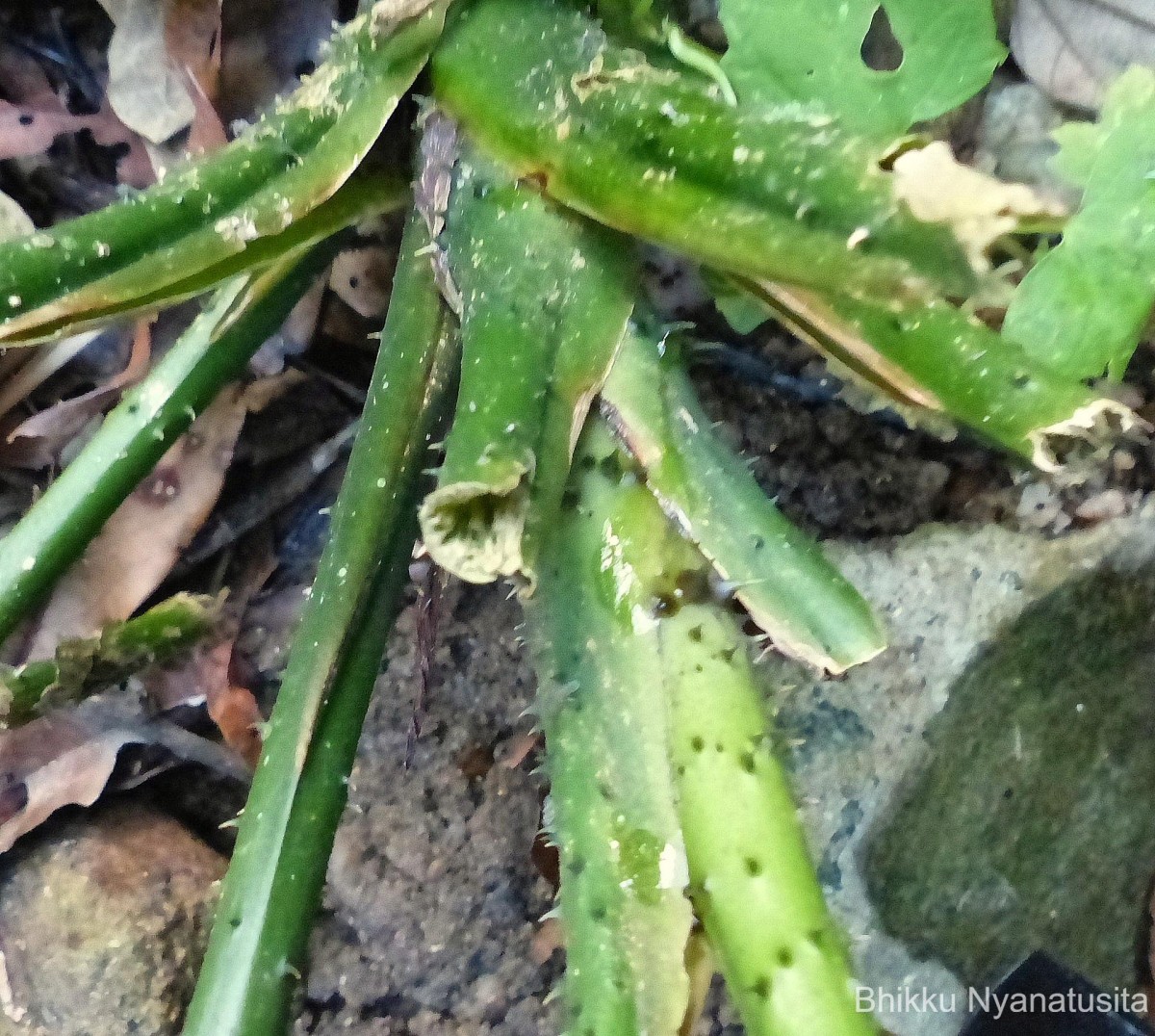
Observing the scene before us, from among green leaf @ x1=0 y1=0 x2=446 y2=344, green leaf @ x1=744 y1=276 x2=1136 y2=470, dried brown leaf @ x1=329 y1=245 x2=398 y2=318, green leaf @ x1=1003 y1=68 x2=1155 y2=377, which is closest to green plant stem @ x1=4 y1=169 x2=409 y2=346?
green leaf @ x1=0 y1=0 x2=446 y2=344

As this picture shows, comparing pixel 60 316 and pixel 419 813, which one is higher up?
pixel 60 316

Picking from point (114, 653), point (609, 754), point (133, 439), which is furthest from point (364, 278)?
point (609, 754)

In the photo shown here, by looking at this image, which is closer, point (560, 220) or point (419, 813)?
point (560, 220)

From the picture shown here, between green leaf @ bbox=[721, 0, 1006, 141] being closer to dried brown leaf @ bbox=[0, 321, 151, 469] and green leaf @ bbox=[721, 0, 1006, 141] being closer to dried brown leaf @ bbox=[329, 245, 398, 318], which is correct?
dried brown leaf @ bbox=[329, 245, 398, 318]

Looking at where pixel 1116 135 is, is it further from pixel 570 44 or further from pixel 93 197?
pixel 93 197

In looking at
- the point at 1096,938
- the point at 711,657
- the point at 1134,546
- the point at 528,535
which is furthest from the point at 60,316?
the point at 1096,938

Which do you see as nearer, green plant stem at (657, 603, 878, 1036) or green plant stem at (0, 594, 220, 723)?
green plant stem at (657, 603, 878, 1036)

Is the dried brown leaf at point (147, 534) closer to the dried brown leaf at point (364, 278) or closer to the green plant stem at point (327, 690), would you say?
the dried brown leaf at point (364, 278)
